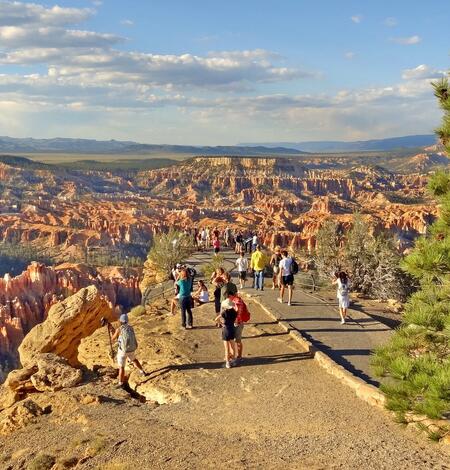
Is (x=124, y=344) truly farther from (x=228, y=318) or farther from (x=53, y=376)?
(x=228, y=318)

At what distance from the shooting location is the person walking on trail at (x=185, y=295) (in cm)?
1340

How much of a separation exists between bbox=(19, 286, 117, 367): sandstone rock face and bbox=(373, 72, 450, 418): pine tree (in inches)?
419

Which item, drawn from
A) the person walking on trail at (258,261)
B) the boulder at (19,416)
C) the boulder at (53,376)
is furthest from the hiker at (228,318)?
the person walking on trail at (258,261)

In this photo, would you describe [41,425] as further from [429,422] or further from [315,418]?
[429,422]

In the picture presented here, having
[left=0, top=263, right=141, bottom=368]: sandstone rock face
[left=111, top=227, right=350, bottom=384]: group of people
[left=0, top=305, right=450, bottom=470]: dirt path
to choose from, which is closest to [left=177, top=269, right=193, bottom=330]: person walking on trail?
[left=111, top=227, right=350, bottom=384]: group of people

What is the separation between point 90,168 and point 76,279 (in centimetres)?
14360

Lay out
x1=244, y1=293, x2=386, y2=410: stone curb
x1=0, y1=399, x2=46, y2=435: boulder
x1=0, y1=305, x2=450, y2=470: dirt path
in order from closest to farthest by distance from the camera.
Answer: x1=0, y1=305, x2=450, y2=470: dirt path < x1=244, y1=293, x2=386, y2=410: stone curb < x1=0, y1=399, x2=46, y2=435: boulder

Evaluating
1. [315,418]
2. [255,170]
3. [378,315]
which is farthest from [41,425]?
[255,170]

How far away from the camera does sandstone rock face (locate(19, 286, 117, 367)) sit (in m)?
15.8

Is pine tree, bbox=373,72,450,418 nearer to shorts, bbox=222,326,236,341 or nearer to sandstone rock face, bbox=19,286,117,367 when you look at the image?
shorts, bbox=222,326,236,341

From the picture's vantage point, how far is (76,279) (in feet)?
204

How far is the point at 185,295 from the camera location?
13.5 metres

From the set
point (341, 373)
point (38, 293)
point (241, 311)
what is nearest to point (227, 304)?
point (241, 311)

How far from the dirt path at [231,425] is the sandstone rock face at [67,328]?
4.54 metres
